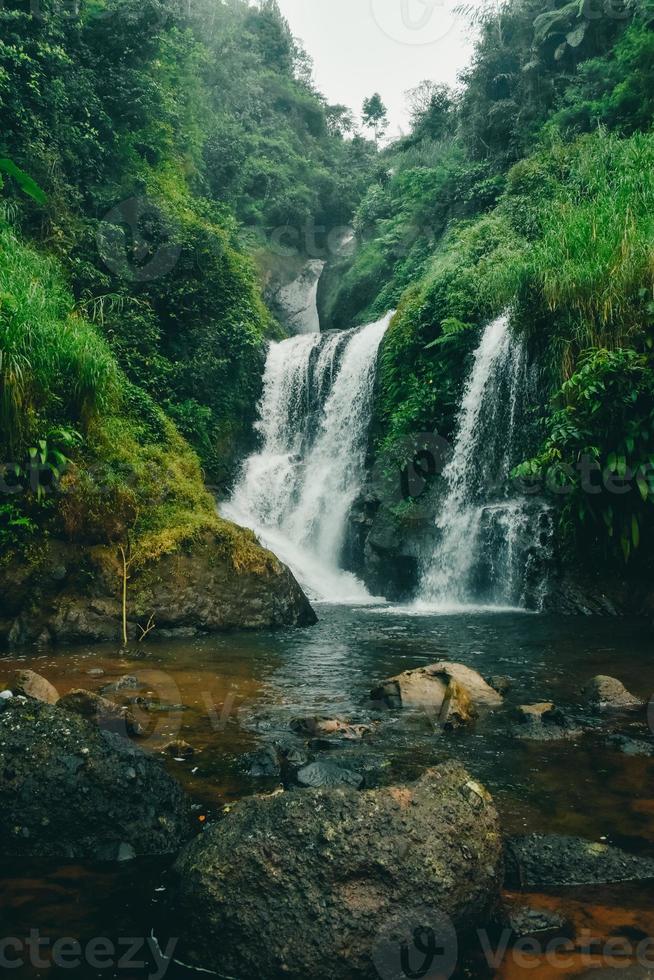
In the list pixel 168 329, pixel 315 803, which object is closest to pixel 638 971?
pixel 315 803

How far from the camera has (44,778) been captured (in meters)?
2.97

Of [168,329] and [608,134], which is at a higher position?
[608,134]

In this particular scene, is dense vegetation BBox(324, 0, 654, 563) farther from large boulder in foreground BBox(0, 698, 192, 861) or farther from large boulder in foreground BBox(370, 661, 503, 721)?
large boulder in foreground BBox(0, 698, 192, 861)

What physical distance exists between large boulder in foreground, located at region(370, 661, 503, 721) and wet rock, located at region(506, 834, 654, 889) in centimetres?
194

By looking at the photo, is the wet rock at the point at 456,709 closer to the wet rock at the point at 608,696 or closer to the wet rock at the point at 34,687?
the wet rock at the point at 608,696

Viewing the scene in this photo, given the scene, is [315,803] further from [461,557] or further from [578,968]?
[461,557]

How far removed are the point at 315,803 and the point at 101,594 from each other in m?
5.76

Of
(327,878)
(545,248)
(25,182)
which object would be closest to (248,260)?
(545,248)

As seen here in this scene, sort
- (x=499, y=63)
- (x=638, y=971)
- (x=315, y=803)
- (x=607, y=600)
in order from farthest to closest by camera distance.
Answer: (x=499, y=63)
(x=607, y=600)
(x=315, y=803)
(x=638, y=971)

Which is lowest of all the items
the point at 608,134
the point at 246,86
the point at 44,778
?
the point at 44,778

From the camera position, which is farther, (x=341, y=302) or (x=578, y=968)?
(x=341, y=302)

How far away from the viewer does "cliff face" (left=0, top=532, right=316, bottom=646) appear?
737cm

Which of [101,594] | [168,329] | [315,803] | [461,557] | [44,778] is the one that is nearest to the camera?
[315,803]

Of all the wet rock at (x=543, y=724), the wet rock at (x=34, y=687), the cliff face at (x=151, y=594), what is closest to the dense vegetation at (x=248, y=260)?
the cliff face at (x=151, y=594)
